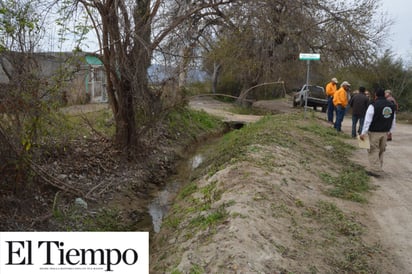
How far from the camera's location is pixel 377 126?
990 centimetres

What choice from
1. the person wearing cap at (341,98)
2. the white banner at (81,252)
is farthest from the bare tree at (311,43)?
the white banner at (81,252)

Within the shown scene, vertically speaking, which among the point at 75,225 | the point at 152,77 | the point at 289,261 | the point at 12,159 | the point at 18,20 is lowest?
the point at 75,225

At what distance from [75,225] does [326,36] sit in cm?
2119

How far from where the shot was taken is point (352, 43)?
2511 cm

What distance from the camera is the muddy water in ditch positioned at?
9445mm

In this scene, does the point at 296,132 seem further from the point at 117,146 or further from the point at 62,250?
the point at 62,250

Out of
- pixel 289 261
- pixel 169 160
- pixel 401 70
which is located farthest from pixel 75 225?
pixel 401 70

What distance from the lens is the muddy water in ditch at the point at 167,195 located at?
9.45 m

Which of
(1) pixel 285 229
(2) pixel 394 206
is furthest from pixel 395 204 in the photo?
(1) pixel 285 229

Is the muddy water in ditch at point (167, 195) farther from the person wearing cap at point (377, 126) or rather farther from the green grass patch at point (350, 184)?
the person wearing cap at point (377, 126)

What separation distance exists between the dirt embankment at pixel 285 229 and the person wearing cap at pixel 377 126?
509 mm

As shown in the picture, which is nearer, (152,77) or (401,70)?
(152,77)

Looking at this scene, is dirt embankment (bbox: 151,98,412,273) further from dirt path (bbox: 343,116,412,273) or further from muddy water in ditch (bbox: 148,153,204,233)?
muddy water in ditch (bbox: 148,153,204,233)

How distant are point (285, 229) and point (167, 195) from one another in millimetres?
5336
